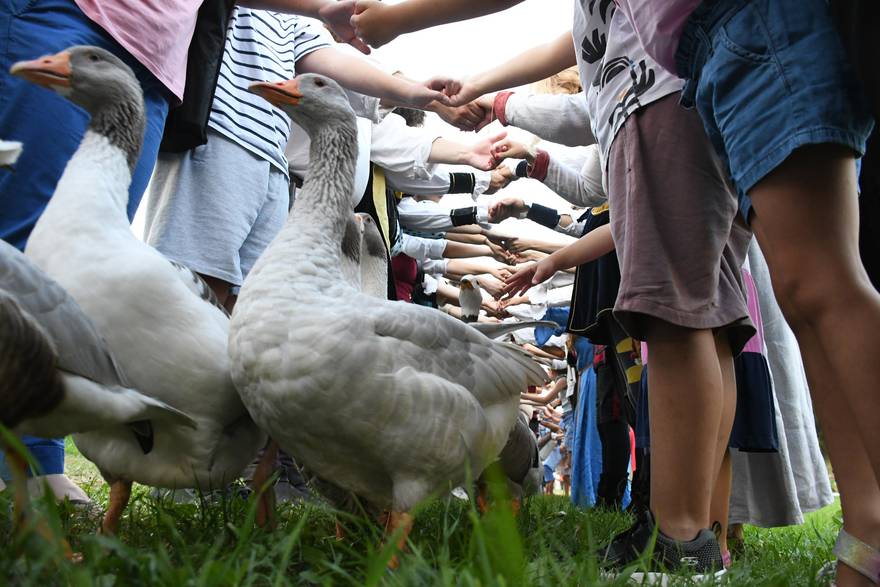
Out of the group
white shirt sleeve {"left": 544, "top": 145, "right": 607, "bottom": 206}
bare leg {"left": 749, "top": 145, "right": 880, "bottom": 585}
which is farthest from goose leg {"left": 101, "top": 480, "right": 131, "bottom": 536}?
white shirt sleeve {"left": 544, "top": 145, "right": 607, "bottom": 206}

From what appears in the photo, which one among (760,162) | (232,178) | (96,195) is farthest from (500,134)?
(760,162)

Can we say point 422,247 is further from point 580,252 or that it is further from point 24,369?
point 24,369

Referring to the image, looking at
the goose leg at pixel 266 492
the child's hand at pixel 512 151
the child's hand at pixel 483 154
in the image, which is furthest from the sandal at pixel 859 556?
the child's hand at pixel 483 154

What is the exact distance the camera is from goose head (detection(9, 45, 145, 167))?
2.11 meters

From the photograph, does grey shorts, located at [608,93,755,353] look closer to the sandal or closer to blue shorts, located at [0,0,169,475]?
the sandal

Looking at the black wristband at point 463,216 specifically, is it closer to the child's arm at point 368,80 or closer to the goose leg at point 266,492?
the child's arm at point 368,80

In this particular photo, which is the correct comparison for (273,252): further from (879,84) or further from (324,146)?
(879,84)

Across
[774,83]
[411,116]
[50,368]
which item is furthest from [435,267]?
[774,83]

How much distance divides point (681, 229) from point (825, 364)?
2.07ft

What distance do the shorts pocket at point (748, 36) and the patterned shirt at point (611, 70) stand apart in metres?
0.56

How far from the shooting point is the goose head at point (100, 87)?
2109 millimetres

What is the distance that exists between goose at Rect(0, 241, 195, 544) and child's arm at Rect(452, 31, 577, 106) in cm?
213

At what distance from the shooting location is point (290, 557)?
5.17 ft

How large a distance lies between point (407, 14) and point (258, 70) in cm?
115
